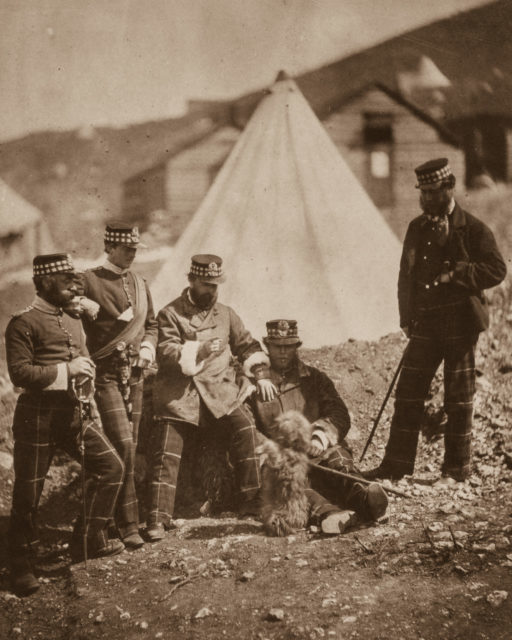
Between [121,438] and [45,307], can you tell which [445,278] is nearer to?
[121,438]

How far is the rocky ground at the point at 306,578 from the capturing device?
3.63 metres

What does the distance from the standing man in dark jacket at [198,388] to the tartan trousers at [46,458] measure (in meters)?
0.42

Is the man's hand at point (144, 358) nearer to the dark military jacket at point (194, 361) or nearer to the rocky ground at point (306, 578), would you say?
the dark military jacket at point (194, 361)

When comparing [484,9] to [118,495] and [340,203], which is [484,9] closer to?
[340,203]

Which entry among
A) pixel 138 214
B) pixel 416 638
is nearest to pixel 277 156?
pixel 138 214

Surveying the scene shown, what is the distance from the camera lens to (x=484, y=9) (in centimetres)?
674

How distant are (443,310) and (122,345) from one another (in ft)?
6.17

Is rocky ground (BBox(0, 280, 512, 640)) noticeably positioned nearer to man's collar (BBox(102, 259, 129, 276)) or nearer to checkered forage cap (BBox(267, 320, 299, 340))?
checkered forage cap (BBox(267, 320, 299, 340))

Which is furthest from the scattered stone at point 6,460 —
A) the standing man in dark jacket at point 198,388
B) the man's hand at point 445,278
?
the man's hand at point 445,278

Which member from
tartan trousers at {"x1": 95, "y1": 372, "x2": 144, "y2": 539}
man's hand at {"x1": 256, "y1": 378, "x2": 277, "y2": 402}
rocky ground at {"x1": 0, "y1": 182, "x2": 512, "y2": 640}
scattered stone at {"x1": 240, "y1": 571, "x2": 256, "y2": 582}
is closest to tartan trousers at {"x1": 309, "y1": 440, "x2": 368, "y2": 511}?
rocky ground at {"x1": 0, "y1": 182, "x2": 512, "y2": 640}

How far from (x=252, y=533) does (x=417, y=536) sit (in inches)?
35.6

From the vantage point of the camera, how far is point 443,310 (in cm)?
507

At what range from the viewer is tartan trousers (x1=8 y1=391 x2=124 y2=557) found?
4379 millimetres

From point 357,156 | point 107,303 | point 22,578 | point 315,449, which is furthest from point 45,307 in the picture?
point 357,156
